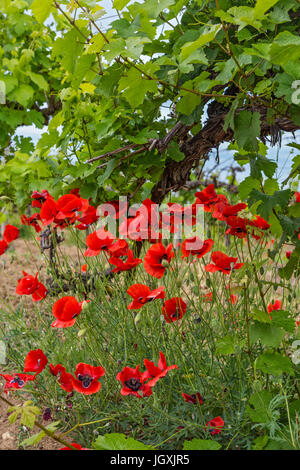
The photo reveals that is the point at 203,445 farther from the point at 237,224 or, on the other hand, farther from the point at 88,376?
the point at 237,224

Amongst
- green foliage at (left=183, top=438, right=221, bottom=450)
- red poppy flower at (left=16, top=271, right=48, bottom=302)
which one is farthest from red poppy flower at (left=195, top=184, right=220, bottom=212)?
green foliage at (left=183, top=438, right=221, bottom=450)

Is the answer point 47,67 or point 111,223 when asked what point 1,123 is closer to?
point 47,67

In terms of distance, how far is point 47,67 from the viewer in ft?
12.5

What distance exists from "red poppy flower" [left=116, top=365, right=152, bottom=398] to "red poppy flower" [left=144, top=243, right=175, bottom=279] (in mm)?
268

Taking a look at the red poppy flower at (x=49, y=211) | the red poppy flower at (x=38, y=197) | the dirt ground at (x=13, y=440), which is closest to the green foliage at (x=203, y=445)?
the dirt ground at (x=13, y=440)

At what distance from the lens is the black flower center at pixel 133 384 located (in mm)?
1129

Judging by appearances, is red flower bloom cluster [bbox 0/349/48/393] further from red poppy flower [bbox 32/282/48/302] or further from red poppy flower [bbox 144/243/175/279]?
red poppy flower [bbox 144/243/175/279]

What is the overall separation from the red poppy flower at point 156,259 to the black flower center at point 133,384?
282 mm

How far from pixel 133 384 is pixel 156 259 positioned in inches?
13.5

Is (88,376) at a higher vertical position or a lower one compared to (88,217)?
lower

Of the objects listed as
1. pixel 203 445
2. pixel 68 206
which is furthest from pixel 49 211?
pixel 203 445

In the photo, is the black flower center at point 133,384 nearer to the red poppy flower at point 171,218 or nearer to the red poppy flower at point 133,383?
the red poppy flower at point 133,383

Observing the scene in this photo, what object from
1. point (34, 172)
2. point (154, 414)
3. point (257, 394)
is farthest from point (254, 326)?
point (34, 172)

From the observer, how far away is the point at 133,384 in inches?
44.9
